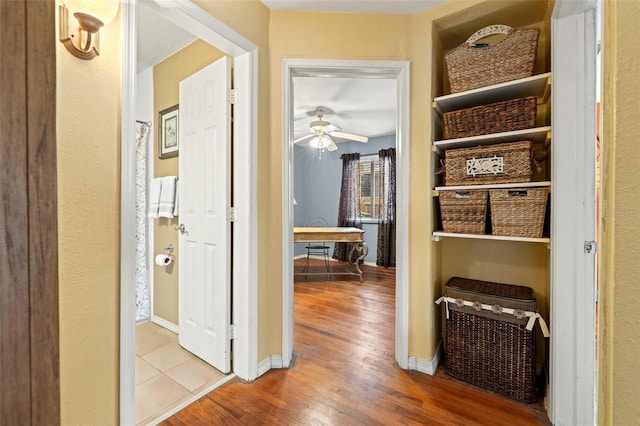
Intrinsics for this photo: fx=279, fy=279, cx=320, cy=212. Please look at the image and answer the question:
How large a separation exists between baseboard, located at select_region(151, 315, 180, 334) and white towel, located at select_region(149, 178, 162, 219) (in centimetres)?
97

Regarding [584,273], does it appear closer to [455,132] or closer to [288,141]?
[455,132]

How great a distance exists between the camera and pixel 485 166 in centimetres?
165

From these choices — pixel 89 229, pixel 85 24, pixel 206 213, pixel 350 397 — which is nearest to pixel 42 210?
pixel 89 229

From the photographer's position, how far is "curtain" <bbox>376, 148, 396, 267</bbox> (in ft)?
17.1

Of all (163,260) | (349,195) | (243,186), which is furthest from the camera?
(349,195)

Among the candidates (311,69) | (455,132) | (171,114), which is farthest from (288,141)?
(171,114)

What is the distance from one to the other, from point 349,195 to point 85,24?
16.6 ft

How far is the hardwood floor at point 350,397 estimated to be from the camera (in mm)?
1474

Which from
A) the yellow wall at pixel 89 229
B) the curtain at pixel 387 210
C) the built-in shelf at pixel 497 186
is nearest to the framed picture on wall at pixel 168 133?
the yellow wall at pixel 89 229

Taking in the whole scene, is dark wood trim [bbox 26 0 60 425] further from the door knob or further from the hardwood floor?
the door knob

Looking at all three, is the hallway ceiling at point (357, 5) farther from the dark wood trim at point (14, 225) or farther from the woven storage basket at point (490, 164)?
the dark wood trim at point (14, 225)

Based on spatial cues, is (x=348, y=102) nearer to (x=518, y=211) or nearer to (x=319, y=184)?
(x=518, y=211)

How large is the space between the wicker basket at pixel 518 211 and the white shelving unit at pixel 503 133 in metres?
0.03

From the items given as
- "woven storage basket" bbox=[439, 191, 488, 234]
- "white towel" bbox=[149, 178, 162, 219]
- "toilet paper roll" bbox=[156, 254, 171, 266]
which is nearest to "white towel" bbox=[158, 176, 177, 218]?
"white towel" bbox=[149, 178, 162, 219]
